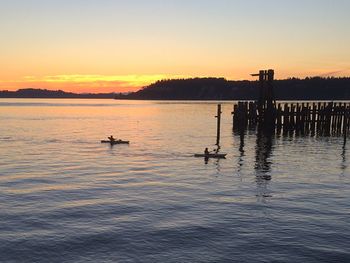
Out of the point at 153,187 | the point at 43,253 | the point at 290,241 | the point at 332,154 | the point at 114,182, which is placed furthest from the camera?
the point at 332,154

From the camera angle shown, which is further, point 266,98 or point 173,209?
point 266,98

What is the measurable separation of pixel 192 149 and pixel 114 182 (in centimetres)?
1735

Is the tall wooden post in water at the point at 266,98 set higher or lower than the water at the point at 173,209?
higher

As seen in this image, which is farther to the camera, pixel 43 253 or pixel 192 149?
pixel 192 149

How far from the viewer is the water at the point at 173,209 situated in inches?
503

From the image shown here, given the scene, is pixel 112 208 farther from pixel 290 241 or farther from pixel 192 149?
pixel 192 149

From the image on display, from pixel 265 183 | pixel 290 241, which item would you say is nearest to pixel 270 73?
pixel 265 183

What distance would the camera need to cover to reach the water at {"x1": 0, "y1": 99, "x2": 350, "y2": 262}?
1277cm

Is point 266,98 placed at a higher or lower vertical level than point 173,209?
higher

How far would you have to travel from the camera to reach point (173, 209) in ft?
57.4

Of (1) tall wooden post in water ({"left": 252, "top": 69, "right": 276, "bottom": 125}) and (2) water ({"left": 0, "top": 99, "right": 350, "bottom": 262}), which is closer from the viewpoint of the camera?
(2) water ({"left": 0, "top": 99, "right": 350, "bottom": 262})

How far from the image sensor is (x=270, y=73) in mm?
49625

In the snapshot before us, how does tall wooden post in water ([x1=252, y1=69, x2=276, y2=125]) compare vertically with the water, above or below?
above

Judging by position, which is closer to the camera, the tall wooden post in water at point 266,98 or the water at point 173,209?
the water at point 173,209
